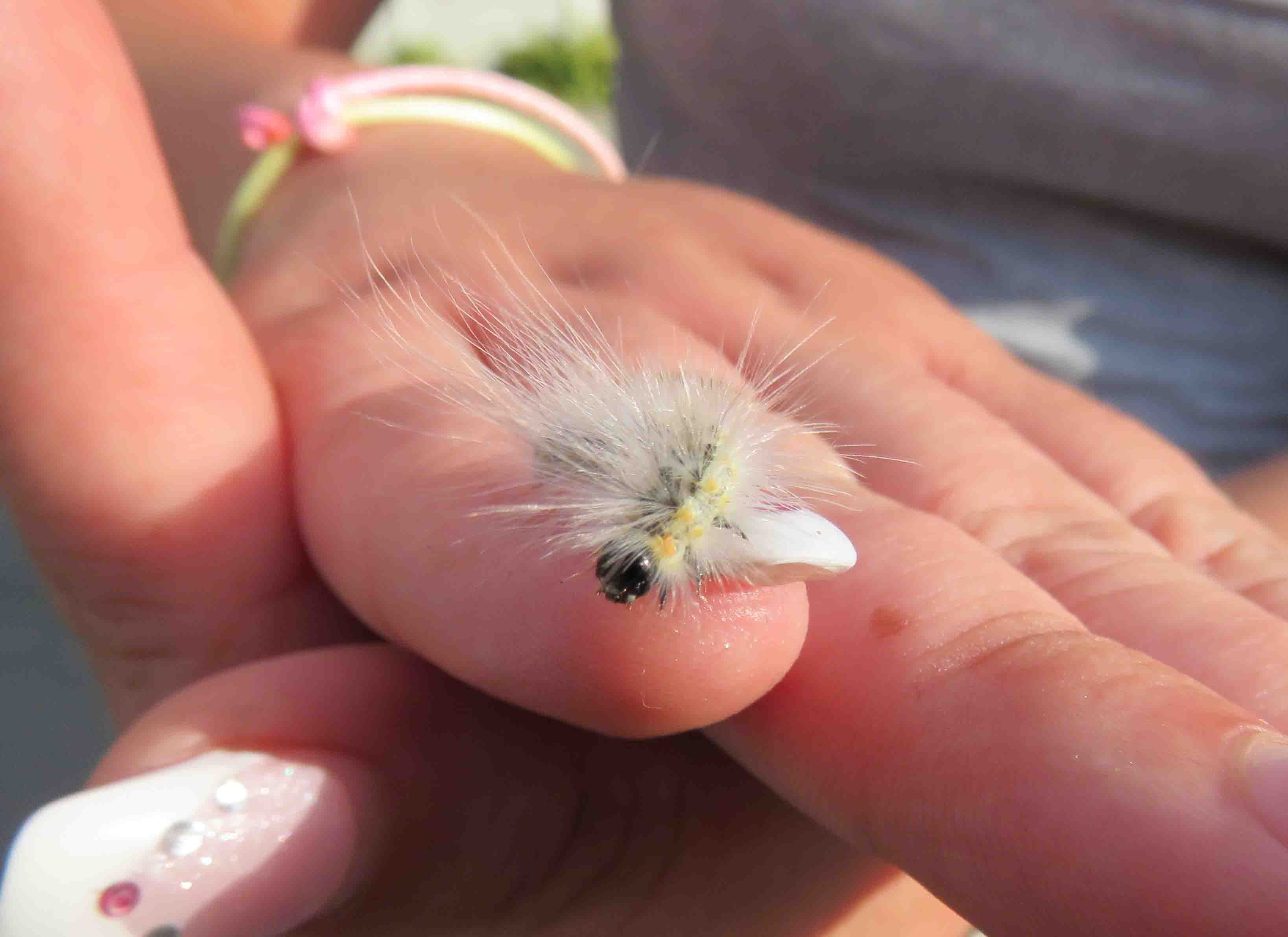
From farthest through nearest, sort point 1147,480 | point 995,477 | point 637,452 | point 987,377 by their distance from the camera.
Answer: point 987,377, point 1147,480, point 995,477, point 637,452

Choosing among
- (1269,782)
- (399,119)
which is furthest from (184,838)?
(399,119)

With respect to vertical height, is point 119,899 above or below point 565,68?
below

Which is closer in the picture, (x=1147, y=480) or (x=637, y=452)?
(x=637, y=452)

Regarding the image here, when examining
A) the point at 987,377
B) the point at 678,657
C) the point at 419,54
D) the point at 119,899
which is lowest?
the point at 119,899

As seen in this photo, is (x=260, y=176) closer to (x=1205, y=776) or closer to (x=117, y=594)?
(x=117, y=594)

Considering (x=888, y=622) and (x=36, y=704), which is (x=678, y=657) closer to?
(x=888, y=622)
